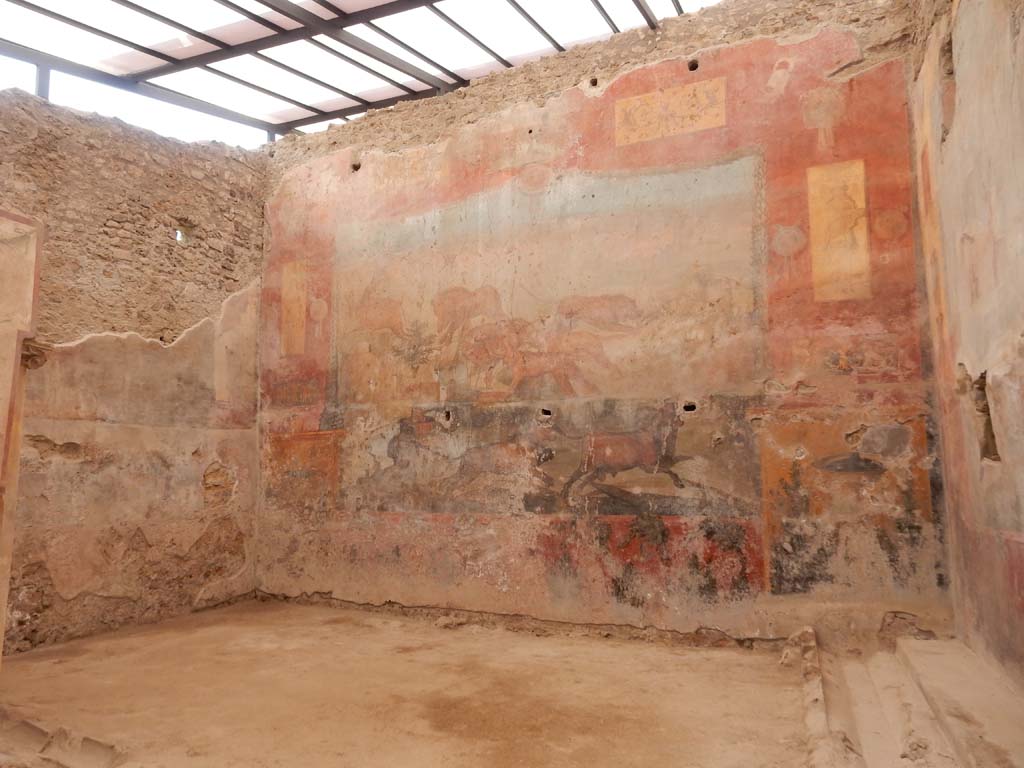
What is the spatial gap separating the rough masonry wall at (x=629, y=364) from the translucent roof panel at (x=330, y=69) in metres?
1.58

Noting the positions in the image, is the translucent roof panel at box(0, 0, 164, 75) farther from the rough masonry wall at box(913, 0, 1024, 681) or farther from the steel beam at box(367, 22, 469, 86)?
the rough masonry wall at box(913, 0, 1024, 681)

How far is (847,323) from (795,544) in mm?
1304

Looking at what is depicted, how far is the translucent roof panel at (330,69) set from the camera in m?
7.01

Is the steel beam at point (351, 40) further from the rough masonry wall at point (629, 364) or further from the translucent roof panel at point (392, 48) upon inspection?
the rough masonry wall at point (629, 364)

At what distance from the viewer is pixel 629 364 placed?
4852 millimetres

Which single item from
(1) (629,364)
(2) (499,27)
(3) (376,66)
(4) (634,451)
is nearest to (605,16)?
(2) (499,27)

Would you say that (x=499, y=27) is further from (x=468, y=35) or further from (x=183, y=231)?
(x=183, y=231)

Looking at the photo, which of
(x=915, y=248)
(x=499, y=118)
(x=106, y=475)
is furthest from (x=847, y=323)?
(x=106, y=475)

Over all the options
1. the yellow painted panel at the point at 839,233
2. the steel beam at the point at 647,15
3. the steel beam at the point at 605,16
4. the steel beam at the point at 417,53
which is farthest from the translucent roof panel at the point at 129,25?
the yellow painted panel at the point at 839,233

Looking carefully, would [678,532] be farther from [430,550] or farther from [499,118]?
[499,118]

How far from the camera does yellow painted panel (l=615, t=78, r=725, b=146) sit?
190 inches

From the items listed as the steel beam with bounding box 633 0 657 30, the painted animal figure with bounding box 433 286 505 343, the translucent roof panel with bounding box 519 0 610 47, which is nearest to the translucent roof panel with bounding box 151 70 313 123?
the translucent roof panel with bounding box 519 0 610 47

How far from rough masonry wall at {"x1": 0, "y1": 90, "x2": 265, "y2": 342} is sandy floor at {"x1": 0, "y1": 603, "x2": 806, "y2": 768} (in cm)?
229

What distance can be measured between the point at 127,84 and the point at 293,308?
3324 millimetres
